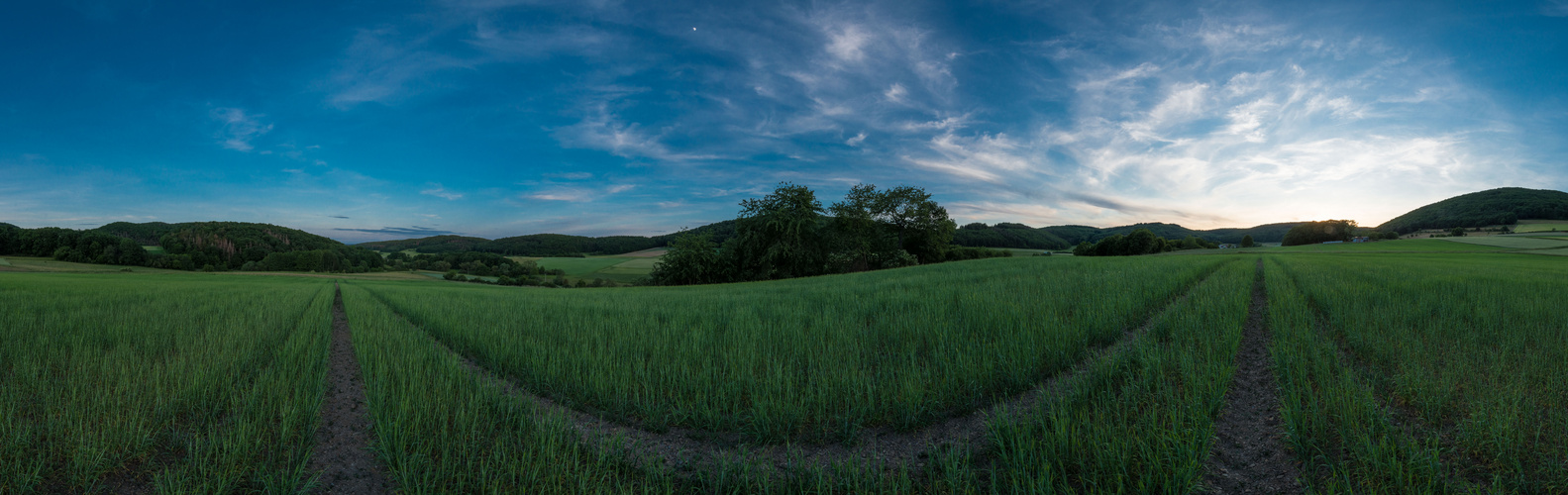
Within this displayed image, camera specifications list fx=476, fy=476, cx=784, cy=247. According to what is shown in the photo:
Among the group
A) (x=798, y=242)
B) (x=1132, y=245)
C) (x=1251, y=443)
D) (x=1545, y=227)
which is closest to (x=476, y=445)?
(x=1251, y=443)

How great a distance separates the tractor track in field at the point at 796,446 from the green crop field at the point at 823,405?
0.03 meters

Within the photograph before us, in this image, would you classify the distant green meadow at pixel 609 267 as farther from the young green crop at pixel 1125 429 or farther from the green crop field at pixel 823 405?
the young green crop at pixel 1125 429

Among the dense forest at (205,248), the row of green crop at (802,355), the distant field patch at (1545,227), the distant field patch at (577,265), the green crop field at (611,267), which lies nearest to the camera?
the row of green crop at (802,355)

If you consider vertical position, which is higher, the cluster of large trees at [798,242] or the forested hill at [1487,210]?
the forested hill at [1487,210]

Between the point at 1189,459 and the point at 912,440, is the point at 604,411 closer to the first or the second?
the point at 912,440

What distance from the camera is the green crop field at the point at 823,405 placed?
2.57 m

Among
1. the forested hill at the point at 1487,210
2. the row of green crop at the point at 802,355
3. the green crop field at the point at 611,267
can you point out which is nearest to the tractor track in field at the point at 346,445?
the row of green crop at the point at 802,355

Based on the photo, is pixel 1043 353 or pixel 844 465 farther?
pixel 1043 353

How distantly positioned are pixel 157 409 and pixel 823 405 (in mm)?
4814

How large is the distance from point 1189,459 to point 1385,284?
1273 cm

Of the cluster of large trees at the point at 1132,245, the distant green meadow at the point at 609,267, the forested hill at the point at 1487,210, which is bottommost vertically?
the distant green meadow at the point at 609,267

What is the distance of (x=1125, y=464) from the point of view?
2.47 m

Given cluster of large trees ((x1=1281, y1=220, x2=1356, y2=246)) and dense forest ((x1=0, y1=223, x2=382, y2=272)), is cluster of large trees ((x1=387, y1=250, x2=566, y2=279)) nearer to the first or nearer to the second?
dense forest ((x1=0, y1=223, x2=382, y2=272))

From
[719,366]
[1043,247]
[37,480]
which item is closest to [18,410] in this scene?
[37,480]
